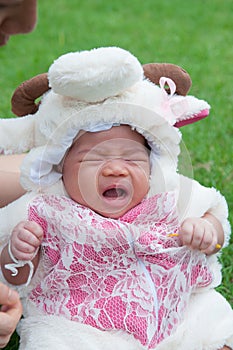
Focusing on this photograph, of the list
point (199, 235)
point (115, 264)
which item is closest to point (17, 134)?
point (115, 264)

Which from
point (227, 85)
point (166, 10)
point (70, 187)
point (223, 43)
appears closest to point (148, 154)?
point (70, 187)

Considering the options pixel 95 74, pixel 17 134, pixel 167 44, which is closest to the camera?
pixel 95 74

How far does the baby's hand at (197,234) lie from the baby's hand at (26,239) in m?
0.32

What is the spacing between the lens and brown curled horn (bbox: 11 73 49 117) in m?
1.68

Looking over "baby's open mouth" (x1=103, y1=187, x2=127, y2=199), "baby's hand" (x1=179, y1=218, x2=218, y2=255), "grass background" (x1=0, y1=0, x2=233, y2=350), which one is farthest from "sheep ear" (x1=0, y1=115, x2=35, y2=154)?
"grass background" (x1=0, y1=0, x2=233, y2=350)

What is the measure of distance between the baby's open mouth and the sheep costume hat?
72mm

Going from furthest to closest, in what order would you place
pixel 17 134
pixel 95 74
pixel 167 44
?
pixel 167 44
pixel 17 134
pixel 95 74

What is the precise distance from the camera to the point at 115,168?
60.2 inches

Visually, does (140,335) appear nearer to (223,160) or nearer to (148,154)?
(148,154)

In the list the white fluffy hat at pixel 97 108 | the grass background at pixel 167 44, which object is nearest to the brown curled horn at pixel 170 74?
the white fluffy hat at pixel 97 108

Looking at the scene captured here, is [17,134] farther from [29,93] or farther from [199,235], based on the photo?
[199,235]

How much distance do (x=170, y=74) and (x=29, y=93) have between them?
1.14 feet

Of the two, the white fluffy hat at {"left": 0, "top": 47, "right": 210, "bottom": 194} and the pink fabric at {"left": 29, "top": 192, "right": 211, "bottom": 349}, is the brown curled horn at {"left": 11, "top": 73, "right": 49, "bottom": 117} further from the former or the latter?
the pink fabric at {"left": 29, "top": 192, "right": 211, "bottom": 349}

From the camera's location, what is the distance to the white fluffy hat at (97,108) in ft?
5.03
